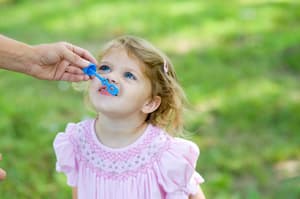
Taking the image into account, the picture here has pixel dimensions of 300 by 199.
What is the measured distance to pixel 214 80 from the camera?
207 inches

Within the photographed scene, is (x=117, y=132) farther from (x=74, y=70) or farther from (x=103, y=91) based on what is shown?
(x=74, y=70)

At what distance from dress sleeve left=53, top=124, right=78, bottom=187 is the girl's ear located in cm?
30

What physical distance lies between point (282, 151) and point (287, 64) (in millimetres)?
1461

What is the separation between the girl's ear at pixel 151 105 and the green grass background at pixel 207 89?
1248 mm

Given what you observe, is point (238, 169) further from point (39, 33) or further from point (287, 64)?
point (39, 33)

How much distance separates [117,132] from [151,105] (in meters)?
0.17

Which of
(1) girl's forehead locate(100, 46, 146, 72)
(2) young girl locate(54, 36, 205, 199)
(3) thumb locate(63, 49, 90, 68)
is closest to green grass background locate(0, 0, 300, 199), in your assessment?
(2) young girl locate(54, 36, 205, 199)

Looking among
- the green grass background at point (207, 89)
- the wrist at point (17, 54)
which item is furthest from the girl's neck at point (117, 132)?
the green grass background at point (207, 89)

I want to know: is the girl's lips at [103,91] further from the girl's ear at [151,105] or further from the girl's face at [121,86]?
the girl's ear at [151,105]

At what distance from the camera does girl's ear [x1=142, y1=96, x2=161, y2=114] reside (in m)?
2.46

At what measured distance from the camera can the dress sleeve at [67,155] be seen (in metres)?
2.51

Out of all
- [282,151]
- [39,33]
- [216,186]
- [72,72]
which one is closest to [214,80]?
[282,151]

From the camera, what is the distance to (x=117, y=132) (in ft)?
8.00

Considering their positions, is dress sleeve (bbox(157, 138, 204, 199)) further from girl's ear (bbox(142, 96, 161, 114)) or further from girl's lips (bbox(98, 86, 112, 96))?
girl's lips (bbox(98, 86, 112, 96))
